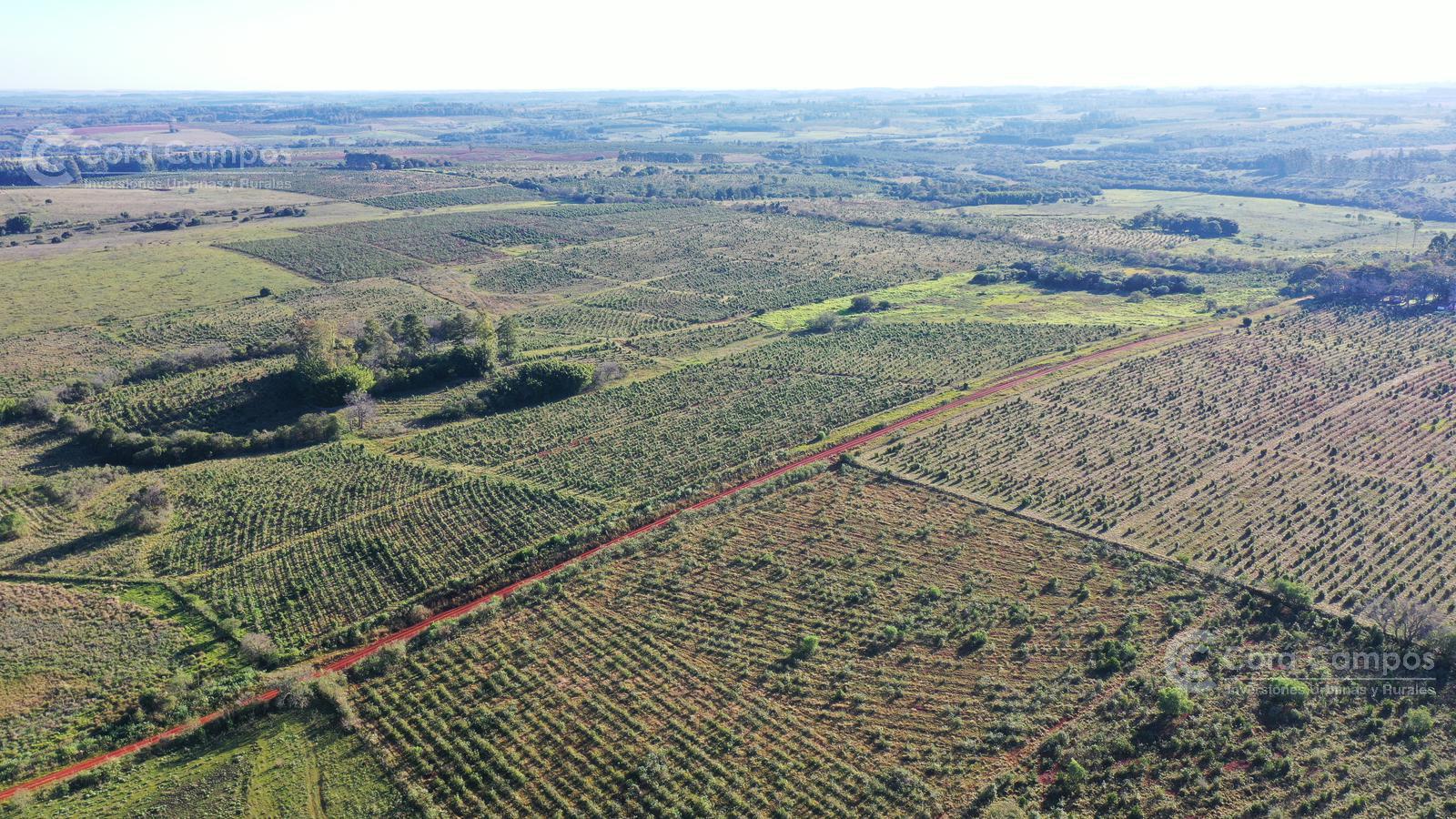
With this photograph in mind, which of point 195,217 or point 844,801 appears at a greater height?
point 195,217

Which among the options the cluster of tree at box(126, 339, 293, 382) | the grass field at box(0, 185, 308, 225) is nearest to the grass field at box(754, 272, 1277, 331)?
the cluster of tree at box(126, 339, 293, 382)

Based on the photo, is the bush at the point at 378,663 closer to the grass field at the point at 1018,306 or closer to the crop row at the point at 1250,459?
the crop row at the point at 1250,459

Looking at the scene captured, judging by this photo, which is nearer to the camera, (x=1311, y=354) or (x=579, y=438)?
(x=579, y=438)

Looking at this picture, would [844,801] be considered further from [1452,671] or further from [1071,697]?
[1452,671]

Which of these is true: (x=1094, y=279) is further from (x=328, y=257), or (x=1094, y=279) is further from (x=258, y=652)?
(x=328, y=257)

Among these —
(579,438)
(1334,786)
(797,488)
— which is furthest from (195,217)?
(1334,786)

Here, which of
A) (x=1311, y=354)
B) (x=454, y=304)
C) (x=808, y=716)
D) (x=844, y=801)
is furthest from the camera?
(x=454, y=304)

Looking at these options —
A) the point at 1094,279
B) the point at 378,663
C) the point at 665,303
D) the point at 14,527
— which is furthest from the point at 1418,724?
the point at 1094,279
